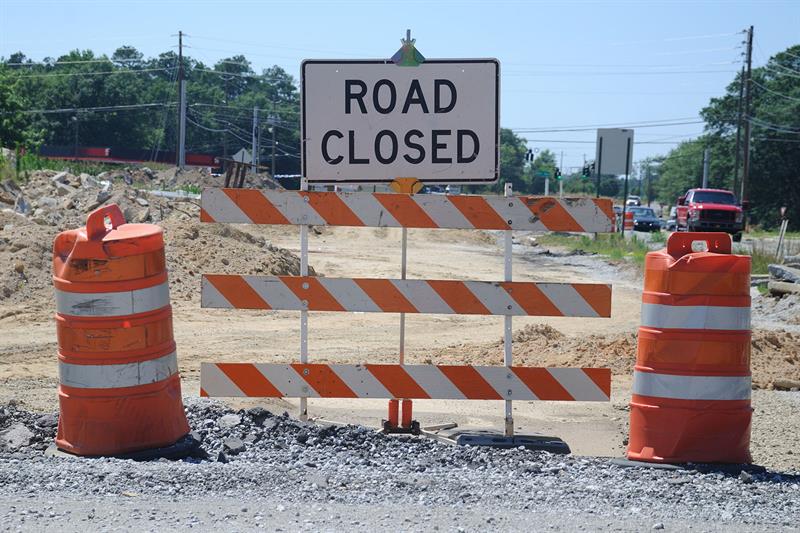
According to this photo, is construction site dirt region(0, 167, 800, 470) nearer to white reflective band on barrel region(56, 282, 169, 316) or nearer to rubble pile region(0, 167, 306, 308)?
rubble pile region(0, 167, 306, 308)

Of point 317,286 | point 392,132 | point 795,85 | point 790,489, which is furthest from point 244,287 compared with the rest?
point 795,85

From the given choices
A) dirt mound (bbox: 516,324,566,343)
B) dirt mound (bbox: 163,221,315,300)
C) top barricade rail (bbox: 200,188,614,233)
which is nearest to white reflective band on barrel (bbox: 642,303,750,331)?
top barricade rail (bbox: 200,188,614,233)

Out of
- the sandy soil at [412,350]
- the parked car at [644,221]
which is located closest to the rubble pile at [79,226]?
the sandy soil at [412,350]

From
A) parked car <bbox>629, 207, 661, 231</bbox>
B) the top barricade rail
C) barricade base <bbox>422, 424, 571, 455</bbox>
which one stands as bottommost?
parked car <bbox>629, 207, 661, 231</bbox>

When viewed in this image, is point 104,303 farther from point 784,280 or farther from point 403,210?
point 784,280

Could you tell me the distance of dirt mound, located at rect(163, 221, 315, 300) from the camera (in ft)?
61.7

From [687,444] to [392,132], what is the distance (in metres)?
3.14

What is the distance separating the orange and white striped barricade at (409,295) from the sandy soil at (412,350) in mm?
1279

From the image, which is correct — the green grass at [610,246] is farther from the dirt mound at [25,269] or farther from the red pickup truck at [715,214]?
the dirt mound at [25,269]

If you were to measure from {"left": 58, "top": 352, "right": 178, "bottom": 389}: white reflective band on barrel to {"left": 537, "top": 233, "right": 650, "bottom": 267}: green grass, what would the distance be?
83.7 feet

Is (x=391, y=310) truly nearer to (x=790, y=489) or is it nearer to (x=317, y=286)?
(x=317, y=286)

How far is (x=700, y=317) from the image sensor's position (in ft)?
21.7

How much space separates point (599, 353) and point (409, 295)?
566 cm

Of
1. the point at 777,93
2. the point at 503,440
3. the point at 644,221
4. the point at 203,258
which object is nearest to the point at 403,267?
the point at 503,440
